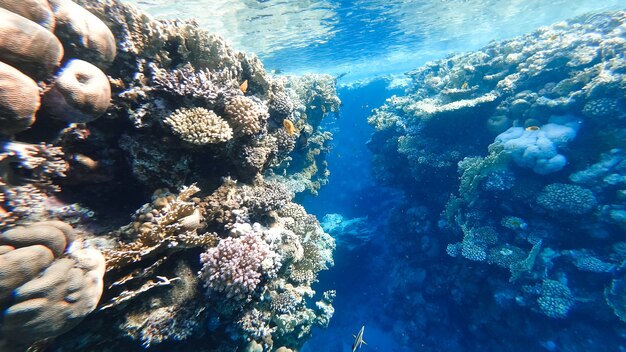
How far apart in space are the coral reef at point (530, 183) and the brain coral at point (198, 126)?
9.56 metres

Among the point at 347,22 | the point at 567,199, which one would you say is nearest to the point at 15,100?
the point at 567,199

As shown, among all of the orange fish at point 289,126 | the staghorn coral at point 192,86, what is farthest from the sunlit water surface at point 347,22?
the staghorn coral at point 192,86

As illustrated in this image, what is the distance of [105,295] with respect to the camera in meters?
3.14

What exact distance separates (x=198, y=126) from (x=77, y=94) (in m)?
1.34

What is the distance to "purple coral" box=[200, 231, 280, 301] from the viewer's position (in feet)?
12.1

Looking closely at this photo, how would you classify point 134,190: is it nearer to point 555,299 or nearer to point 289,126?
point 289,126

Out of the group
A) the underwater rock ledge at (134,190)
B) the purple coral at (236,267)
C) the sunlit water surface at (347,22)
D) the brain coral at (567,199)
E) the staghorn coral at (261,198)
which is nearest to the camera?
the underwater rock ledge at (134,190)

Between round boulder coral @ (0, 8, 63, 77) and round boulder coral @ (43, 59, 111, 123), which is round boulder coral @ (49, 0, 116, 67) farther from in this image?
round boulder coral @ (0, 8, 63, 77)

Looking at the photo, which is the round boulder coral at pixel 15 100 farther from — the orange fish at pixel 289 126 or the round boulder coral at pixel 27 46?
the orange fish at pixel 289 126

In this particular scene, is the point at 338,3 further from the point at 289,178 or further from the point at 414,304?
the point at 414,304

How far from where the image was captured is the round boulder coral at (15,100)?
88.1 inches

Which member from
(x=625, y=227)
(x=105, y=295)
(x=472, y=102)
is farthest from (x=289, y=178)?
(x=625, y=227)

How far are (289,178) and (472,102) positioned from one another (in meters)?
7.88

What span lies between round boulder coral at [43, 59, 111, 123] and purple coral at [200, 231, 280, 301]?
85.4 inches
